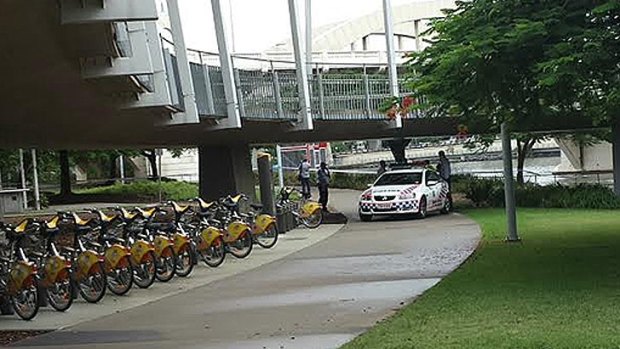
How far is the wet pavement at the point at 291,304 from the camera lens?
1061 cm

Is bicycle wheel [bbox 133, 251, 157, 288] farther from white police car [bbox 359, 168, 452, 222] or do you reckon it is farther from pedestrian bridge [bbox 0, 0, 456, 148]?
white police car [bbox 359, 168, 452, 222]

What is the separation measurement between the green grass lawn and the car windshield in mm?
11469

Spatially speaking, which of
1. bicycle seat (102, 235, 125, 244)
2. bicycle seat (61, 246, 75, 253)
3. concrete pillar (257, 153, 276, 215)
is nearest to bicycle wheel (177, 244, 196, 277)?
bicycle seat (102, 235, 125, 244)

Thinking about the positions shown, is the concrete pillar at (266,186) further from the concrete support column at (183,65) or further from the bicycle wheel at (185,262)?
the bicycle wheel at (185,262)

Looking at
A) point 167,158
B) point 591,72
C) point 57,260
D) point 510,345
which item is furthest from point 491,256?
point 167,158

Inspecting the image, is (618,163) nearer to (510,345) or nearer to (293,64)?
(293,64)

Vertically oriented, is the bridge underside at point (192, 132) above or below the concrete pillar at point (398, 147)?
above

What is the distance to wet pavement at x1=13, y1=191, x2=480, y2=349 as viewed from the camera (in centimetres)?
1061

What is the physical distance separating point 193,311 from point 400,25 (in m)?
54.7

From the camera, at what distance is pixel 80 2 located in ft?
31.0

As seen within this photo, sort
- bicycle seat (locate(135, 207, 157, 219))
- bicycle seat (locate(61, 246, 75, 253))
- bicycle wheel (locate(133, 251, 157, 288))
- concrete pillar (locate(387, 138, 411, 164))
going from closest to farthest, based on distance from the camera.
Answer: bicycle seat (locate(61, 246, 75, 253)) < bicycle wheel (locate(133, 251, 157, 288)) < bicycle seat (locate(135, 207, 157, 219)) < concrete pillar (locate(387, 138, 411, 164))

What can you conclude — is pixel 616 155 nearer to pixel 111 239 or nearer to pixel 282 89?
pixel 282 89

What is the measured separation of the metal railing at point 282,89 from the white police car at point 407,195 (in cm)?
196

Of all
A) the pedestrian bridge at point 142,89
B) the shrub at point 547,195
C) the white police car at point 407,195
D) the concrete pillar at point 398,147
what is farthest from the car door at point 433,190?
the concrete pillar at point 398,147
